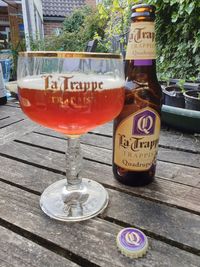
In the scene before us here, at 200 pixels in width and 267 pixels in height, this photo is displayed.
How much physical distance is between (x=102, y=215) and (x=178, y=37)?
1.76 m

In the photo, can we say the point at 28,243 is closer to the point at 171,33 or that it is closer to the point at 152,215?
the point at 152,215

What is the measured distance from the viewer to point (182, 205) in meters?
0.50

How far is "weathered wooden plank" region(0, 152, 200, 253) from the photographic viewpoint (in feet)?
1.39

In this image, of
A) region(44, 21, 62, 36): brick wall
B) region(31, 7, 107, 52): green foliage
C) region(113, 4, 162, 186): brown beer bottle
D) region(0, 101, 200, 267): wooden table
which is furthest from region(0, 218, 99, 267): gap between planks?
region(44, 21, 62, 36): brick wall

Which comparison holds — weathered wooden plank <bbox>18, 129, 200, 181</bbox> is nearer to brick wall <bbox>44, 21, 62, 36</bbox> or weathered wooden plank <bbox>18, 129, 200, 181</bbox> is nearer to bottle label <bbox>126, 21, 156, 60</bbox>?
bottle label <bbox>126, 21, 156, 60</bbox>

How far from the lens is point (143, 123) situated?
1.77 feet

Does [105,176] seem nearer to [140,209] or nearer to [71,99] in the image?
[140,209]

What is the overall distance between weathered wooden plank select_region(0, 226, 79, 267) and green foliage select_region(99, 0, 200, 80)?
1.53 metres

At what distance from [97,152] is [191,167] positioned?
26 cm

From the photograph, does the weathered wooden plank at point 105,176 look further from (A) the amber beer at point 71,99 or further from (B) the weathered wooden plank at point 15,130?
(A) the amber beer at point 71,99

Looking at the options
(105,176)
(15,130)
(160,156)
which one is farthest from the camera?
(15,130)

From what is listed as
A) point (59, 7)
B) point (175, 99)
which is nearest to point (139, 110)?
point (175, 99)

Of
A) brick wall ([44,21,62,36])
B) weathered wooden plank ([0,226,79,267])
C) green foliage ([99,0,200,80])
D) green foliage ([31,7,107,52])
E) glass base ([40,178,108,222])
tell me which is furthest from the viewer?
brick wall ([44,21,62,36])

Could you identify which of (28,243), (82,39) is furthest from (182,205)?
(82,39)
